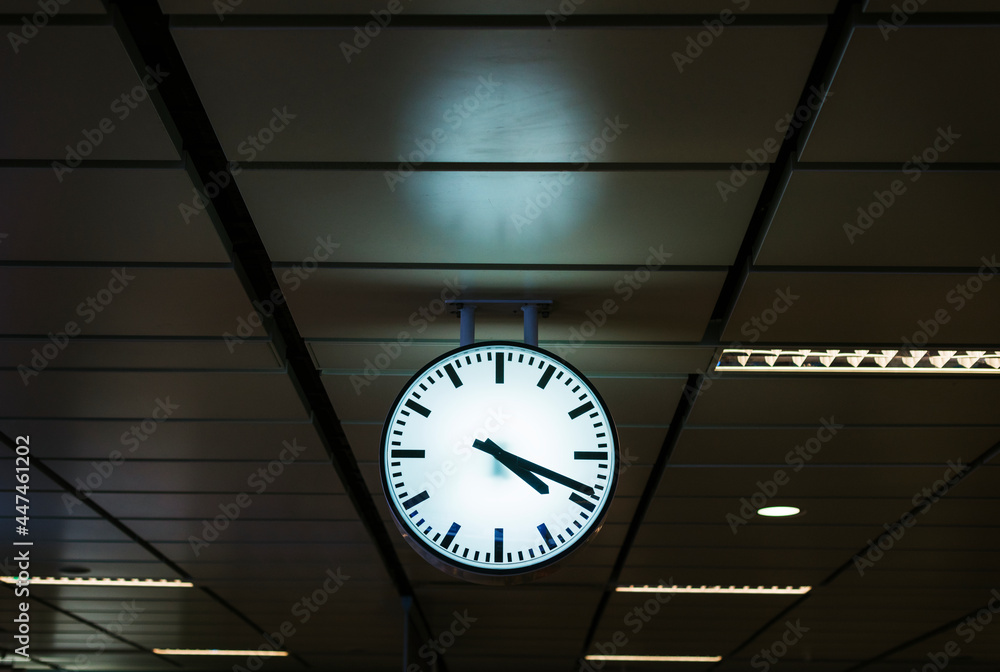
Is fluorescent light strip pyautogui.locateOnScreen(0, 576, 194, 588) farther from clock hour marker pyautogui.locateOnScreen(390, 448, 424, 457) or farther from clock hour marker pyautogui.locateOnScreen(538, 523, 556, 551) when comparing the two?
clock hour marker pyautogui.locateOnScreen(538, 523, 556, 551)

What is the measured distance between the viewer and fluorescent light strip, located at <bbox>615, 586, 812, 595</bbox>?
6363 mm

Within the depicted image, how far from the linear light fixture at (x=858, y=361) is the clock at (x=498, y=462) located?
1.09 m

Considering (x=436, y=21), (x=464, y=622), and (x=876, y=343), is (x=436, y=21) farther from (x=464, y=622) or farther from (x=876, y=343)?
(x=464, y=622)

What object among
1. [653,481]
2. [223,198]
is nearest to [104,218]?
[223,198]

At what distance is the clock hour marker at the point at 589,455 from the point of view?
95.0 inches

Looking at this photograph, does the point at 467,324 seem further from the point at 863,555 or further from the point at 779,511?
the point at 863,555

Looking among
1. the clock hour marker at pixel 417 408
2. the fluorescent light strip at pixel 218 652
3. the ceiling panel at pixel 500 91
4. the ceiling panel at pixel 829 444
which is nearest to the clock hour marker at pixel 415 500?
the clock hour marker at pixel 417 408

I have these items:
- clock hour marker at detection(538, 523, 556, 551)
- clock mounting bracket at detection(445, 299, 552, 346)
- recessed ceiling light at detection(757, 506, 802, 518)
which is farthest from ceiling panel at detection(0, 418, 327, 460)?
recessed ceiling light at detection(757, 506, 802, 518)

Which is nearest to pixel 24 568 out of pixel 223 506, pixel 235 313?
pixel 223 506

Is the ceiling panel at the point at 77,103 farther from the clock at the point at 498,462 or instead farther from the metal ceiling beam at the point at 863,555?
the metal ceiling beam at the point at 863,555

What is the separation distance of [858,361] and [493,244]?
1540 millimetres

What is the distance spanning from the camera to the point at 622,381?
3512 millimetres

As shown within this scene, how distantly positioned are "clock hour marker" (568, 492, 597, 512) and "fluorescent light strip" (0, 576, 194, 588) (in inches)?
188

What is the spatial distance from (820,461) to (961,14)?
267 cm
